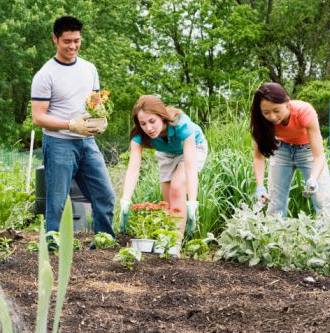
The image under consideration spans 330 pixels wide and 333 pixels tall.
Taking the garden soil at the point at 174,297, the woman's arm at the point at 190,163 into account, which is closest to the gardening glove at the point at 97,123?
the woman's arm at the point at 190,163

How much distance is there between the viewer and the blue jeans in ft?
15.8

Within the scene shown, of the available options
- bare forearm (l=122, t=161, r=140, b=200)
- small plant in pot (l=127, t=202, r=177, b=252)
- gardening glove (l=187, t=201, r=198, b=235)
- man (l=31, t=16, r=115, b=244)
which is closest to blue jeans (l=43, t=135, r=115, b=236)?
man (l=31, t=16, r=115, b=244)

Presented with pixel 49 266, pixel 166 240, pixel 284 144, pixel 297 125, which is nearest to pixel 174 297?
pixel 166 240

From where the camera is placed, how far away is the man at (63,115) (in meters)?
4.74

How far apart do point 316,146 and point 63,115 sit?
162cm

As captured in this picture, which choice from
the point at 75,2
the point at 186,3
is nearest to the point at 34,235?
the point at 186,3

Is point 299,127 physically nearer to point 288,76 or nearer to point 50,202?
point 50,202

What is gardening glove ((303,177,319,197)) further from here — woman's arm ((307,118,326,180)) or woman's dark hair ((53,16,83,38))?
woman's dark hair ((53,16,83,38))

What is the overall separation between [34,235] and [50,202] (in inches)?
77.4

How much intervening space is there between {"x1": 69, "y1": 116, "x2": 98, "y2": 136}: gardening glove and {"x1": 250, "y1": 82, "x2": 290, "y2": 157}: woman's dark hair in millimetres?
1018

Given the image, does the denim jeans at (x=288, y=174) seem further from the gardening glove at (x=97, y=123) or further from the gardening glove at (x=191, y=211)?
the gardening glove at (x=97, y=123)

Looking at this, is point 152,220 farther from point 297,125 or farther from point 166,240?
point 297,125

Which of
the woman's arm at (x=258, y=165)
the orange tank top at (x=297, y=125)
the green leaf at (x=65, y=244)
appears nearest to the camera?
the green leaf at (x=65, y=244)

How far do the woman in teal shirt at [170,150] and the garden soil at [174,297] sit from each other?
25.0 inches
